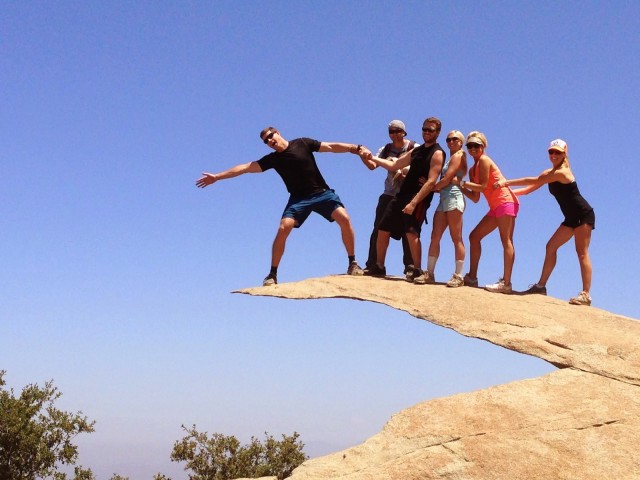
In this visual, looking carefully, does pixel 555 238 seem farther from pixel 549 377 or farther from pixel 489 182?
pixel 549 377

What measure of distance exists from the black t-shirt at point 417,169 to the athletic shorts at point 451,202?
0.43 meters

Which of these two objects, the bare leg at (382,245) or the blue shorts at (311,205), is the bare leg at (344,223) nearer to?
the blue shorts at (311,205)

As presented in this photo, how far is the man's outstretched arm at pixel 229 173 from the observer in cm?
1173

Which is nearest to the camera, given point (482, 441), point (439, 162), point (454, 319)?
point (482, 441)

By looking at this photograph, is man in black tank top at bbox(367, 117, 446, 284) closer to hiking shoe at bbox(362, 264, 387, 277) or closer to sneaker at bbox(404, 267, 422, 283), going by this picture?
sneaker at bbox(404, 267, 422, 283)

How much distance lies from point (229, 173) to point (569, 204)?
5103mm

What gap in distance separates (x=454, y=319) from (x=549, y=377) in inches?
60.2

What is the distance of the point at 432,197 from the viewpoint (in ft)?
37.9

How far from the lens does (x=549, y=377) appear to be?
9445mm

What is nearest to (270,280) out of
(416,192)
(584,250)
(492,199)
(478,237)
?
(416,192)

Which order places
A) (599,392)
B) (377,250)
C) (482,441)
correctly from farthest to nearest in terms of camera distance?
(377,250)
(599,392)
(482,441)

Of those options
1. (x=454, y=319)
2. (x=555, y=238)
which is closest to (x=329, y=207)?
(x=454, y=319)

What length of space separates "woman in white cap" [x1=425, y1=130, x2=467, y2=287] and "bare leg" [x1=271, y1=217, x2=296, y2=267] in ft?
6.90

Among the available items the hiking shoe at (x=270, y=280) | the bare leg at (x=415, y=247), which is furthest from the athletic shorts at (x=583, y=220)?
the hiking shoe at (x=270, y=280)
